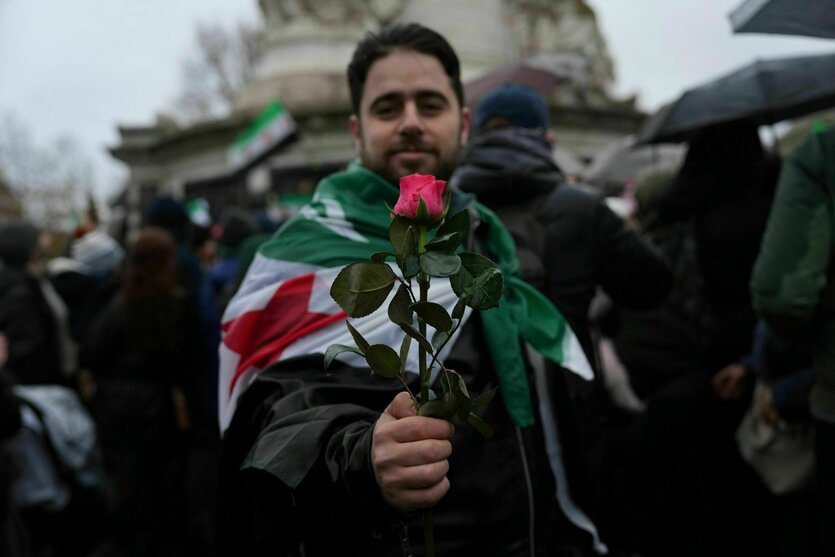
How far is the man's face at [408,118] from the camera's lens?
77.0 inches

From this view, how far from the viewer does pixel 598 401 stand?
2535 mm

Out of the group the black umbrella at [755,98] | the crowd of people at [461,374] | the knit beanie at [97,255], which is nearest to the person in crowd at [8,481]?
the crowd of people at [461,374]

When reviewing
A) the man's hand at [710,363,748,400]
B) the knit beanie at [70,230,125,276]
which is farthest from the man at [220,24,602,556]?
the knit beanie at [70,230,125,276]

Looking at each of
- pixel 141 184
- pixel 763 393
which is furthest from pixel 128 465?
pixel 141 184

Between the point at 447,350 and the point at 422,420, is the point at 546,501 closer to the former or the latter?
the point at 447,350

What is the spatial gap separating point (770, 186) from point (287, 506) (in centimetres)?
266

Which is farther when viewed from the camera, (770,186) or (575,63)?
(575,63)

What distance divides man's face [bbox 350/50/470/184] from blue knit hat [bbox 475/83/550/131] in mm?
887

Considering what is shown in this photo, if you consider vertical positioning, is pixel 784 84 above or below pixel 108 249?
above

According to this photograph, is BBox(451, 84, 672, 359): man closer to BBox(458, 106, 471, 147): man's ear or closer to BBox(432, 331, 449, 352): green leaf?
BBox(458, 106, 471, 147): man's ear

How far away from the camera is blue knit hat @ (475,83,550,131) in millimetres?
2883

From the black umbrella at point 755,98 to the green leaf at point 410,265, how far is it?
2.66 m

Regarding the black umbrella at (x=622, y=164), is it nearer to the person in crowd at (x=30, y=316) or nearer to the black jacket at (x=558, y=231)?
the black jacket at (x=558, y=231)

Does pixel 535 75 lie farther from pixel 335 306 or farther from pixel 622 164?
pixel 335 306
